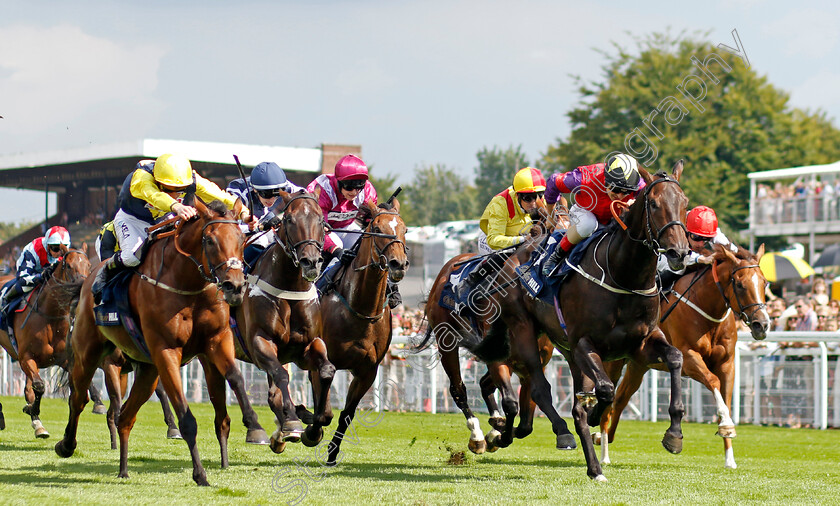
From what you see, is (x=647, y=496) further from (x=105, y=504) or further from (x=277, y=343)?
(x=105, y=504)

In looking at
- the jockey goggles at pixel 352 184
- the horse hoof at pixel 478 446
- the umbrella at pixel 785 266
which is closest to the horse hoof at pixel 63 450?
the jockey goggles at pixel 352 184

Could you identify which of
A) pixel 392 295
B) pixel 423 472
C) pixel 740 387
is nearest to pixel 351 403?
pixel 423 472

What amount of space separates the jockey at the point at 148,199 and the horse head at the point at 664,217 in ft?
8.84

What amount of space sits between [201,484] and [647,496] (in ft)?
9.34

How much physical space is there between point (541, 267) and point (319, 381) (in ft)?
6.49

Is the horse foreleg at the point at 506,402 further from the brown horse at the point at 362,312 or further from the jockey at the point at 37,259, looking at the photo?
the jockey at the point at 37,259

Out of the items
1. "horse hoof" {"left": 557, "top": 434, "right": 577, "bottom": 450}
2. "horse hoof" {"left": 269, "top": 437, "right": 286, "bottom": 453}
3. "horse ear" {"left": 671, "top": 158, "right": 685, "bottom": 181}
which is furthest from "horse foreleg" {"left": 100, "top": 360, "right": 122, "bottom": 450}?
"horse ear" {"left": 671, "top": 158, "right": 685, "bottom": 181}

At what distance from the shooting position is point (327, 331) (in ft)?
27.0

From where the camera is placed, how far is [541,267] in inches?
325

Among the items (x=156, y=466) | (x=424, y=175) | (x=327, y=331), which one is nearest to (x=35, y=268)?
(x=156, y=466)

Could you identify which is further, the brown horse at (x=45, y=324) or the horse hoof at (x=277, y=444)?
→ the brown horse at (x=45, y=324)

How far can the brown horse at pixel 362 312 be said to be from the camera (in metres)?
7.90

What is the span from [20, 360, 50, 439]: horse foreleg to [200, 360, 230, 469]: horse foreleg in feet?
10.2

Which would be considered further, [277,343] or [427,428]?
[427,428]
